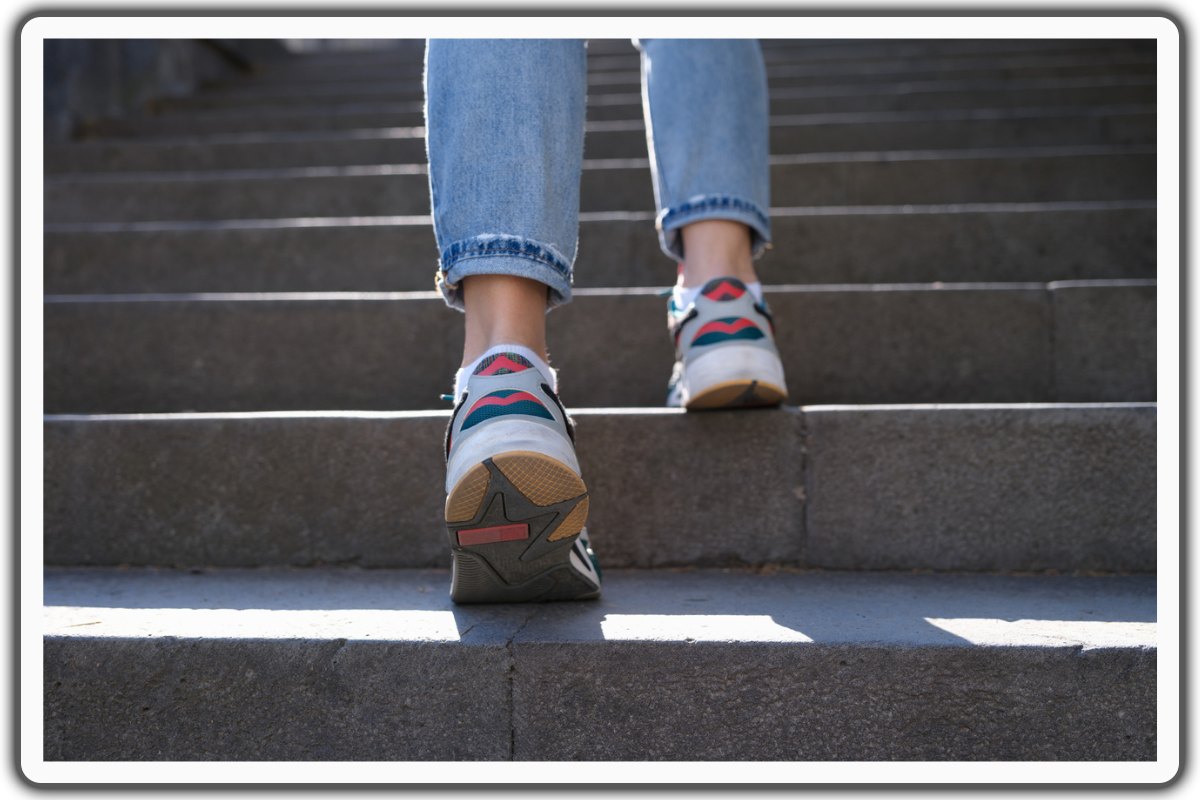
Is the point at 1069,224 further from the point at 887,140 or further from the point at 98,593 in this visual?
the point at 98,593

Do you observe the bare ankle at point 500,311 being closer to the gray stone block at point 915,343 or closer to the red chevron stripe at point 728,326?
the red chevron stripe at point 728,326

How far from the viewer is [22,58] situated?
1.13 metres

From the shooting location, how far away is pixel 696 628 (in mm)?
946

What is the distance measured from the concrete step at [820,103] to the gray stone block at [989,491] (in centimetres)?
240

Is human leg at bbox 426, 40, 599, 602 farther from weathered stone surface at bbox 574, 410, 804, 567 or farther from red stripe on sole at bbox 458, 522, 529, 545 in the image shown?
weathered stone surface at bbox 574, 410, 804, 567

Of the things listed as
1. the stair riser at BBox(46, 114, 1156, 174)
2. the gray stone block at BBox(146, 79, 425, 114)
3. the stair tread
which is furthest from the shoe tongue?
the gray stone block at BBox(146, 79, 425, 114)

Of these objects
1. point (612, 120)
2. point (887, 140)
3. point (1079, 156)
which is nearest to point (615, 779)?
point (1079, 156)

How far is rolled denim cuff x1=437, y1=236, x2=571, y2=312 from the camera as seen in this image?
947 millimetres

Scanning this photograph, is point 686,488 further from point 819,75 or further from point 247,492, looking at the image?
point 819,75

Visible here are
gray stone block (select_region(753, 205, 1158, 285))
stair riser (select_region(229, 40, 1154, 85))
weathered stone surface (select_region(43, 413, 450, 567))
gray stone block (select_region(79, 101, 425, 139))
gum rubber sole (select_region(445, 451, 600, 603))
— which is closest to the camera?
gum rubber sole (select_region(445, 451, 600, 603))

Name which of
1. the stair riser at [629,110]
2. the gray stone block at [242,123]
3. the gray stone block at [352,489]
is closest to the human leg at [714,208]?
the gray stone block at [352,489]

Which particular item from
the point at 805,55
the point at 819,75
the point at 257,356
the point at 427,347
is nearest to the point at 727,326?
the point at 427,347

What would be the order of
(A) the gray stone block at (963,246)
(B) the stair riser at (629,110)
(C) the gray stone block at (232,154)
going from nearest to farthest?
(A) the gray stone block at (963,246) < (C) the gray stone block at (232,154) < (B) the stair riser at (629,110)

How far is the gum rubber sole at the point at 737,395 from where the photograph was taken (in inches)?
46.8
